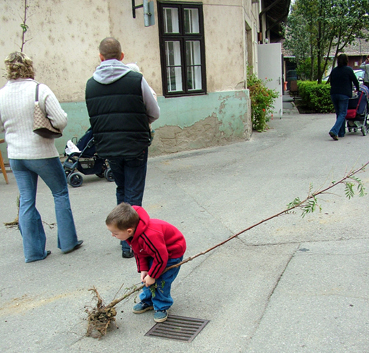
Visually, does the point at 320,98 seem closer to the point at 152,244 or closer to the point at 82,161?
the point at 82,161

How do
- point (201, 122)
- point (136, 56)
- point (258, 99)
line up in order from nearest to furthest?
point (136, 56), point (201, 122), point (258, 99)

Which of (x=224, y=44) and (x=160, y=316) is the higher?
(x=224, y=44)

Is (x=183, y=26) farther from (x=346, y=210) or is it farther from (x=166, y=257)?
(x=166, y=257)

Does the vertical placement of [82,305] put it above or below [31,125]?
below

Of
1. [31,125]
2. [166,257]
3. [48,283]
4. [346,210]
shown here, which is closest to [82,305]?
[48,283]

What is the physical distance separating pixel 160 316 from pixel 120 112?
1795 mm

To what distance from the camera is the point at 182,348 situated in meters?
2.79

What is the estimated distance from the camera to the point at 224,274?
149 inches

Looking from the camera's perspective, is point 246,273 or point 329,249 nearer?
point 246,273

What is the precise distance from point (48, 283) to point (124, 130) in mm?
1526

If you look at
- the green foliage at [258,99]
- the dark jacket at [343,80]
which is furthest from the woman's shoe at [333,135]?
the green foliage at [258,99]

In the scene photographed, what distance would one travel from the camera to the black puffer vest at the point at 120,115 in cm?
381

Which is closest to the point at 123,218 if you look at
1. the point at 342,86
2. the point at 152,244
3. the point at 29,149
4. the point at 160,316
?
the point at 152,244

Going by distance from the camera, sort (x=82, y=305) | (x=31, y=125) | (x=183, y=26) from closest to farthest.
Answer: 1. (x=82, y=305)
2. (x=31, y=125)
3. (x=183, y=26)
